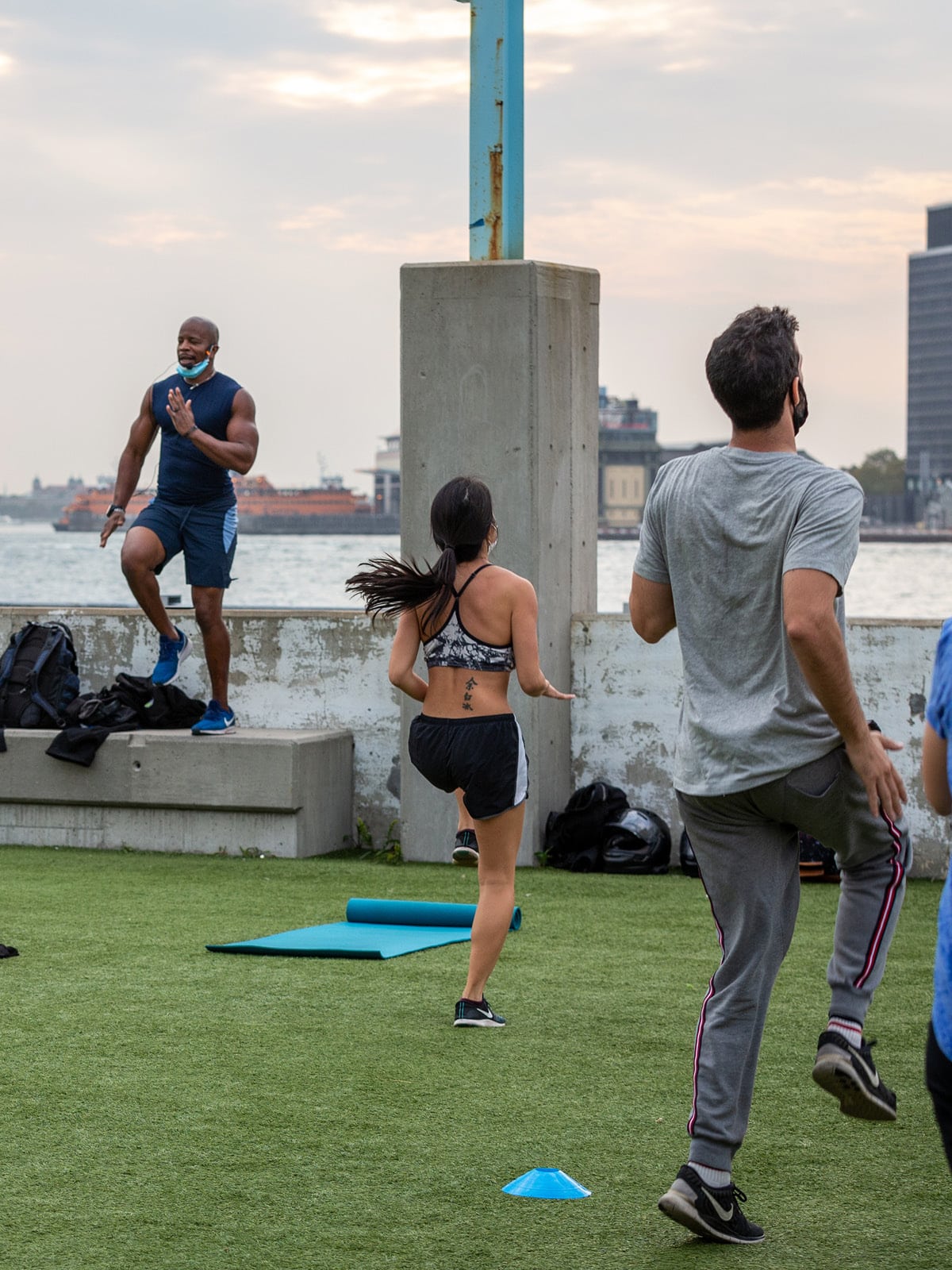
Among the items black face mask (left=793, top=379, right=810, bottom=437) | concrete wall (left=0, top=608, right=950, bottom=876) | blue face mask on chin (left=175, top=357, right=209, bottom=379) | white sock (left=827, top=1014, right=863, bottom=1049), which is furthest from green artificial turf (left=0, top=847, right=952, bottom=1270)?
blue face mask on chin (left=175, top=357, right=209, bottom=379)

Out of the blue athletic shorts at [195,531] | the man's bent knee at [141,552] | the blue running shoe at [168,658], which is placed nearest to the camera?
the man's bent knee at [141,552]

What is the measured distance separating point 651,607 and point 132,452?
5.77 m

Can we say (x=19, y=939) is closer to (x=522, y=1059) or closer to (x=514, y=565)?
(x=522, y=1059)

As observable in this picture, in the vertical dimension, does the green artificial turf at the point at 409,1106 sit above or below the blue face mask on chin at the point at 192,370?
below

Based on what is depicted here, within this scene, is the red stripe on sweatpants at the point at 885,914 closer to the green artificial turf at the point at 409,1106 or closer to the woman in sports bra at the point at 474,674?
the green artificial turf at the point at 409,1106

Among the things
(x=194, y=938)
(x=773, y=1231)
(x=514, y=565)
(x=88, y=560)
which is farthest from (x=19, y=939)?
(x=88, y=560)

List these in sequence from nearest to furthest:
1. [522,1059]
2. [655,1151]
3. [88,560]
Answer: [655,1151], [522,1059], [88,560]

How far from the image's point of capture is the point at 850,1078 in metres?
3.25

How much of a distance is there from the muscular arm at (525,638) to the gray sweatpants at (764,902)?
1.71m

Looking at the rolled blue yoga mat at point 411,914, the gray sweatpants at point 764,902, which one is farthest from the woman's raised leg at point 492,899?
the gray sweatpants at point 764,902

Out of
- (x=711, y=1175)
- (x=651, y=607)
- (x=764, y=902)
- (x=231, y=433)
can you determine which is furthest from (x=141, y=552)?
(x=711, y=1175)

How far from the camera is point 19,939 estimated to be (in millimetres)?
6383

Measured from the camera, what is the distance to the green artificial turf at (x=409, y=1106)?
334cm

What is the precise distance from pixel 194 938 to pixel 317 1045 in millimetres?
1739
